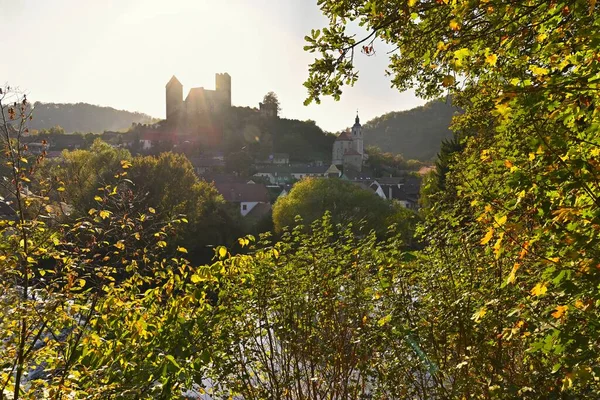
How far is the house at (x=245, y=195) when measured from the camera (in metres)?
48.9

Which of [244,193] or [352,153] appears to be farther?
[352,153]

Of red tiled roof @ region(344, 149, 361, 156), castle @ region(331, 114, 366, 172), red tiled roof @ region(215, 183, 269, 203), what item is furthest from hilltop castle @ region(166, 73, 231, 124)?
red tiled roof @ region(215, 183, 269, 203)

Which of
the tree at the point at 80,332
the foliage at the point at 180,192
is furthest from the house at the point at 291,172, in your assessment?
the tree at the point at 80,332

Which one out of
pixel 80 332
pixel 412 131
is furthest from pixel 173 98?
pixel 80 332

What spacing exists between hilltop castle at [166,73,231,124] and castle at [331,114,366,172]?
2573cm

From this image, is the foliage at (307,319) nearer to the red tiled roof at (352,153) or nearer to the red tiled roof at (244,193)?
the red tiled roof at (244,193)

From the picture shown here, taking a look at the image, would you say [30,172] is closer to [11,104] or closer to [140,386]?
[11,104]

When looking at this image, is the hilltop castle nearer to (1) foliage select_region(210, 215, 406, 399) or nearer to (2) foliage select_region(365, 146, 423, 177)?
(2) foliage select_region(365, 146, 423, 177)

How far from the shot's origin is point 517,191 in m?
3.09

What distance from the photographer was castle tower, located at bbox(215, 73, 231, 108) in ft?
338

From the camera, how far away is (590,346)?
102 inches

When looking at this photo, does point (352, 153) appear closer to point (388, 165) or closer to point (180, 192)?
point (388, 165)

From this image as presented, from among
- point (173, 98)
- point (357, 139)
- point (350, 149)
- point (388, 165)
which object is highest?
point (173, 98)

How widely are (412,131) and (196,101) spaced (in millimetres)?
45500
